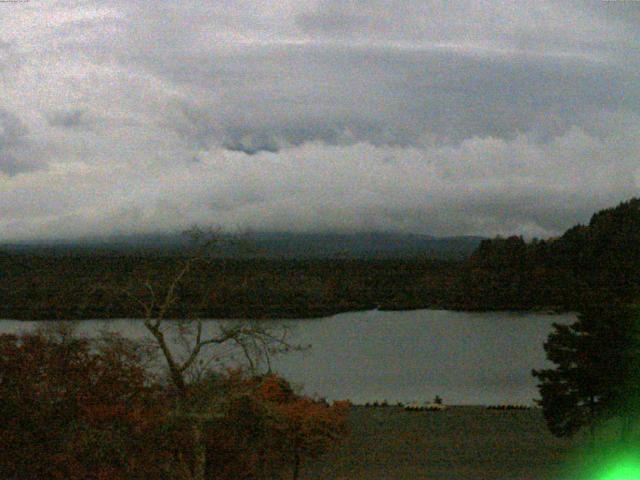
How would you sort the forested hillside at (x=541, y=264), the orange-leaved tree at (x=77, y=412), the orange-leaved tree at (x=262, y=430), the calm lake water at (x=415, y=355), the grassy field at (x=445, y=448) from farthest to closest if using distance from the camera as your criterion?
the forested hillside at (x=541, y=264) < the calm lake water at (x=415, y=355) < the grassy field at (x=445, y=448) < the orange-leaved tree at (x=262, y=430) < the orange-leaved tree at (x=77, y=412)

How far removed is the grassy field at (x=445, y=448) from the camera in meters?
18.7

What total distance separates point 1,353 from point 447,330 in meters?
64.1

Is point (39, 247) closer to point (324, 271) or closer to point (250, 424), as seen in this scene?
point (324, 271)

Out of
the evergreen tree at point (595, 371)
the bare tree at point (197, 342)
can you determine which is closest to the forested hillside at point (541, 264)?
the evergreen tree at point (595, 371)

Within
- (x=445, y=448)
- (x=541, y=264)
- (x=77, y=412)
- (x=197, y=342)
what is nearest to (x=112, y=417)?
(x=77, y=412)

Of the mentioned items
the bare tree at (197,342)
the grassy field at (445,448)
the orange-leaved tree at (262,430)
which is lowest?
the grassy field at (445,448)

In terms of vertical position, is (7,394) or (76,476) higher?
(7,394)

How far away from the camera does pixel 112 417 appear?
10609 millimetres

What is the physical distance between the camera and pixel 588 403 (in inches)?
722

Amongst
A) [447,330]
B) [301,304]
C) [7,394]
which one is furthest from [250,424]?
[447,330]

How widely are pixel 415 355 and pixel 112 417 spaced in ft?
158

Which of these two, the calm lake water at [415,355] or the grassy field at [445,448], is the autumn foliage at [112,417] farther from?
the calm lake water at [415,355]

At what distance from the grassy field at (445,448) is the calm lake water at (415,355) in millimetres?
4157

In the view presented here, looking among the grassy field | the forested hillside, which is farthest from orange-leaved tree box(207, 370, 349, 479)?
the forested hillside
